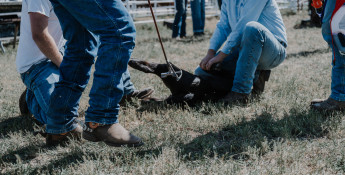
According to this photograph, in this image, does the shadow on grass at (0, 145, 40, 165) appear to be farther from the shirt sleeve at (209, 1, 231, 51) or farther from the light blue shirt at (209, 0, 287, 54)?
the shirt sleeve at (209, 1, 231, 51)

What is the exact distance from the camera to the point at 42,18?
244cm

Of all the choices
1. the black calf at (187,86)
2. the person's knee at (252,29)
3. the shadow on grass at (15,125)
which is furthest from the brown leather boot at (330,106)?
the shadow on grass at (15,125)

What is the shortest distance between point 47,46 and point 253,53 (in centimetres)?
176

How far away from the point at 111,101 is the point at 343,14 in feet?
5.62

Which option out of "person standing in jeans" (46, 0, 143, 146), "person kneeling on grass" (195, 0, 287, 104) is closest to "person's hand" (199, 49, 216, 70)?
"person kneeling on grass" (195, 0, 287, 104)

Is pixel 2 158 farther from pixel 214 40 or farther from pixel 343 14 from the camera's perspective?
pixel 343 14

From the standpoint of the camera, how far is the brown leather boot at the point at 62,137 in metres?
2.42

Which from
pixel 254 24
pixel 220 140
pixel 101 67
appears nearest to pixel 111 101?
pixel 101 67

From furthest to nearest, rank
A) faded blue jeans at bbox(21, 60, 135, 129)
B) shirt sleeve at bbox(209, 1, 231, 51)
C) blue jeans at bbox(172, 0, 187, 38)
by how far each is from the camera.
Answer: blue jeans at bbox(172, 0, 187, 38) → shirt sleeve at bbox(209, 1, 231, 51) → faded blue jeans at bbox(21, 60, 135, 129)

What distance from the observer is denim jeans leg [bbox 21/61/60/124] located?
8.51 ft

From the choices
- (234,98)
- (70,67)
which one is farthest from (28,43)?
(234,98)

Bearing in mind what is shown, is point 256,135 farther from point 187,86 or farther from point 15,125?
point 15,125

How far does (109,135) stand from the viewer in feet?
A: 6.84

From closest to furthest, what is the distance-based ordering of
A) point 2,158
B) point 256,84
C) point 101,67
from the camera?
point 101,67, point 2,158, point 256,84
